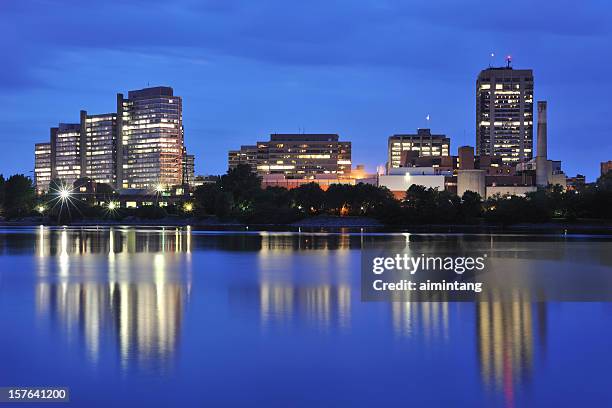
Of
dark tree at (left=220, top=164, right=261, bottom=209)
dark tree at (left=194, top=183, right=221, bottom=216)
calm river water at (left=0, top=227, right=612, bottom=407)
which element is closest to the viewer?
calm river water at (left=0, top=227, right=612, bottom=407)

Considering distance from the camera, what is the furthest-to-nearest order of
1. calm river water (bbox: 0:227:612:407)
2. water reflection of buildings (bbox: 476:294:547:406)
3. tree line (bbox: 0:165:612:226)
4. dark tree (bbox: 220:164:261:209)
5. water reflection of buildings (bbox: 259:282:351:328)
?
dark tree (bbox: 220:164:261:209) → tree line (bbox: 0:165:612:226) → water reflection of buildings (bbox: 259:282:351:328) → water reflection of buildings (bbox: 476:294:547:406) → calm river water (bbox: 0:227:612:407)

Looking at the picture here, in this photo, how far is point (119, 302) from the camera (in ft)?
87.4

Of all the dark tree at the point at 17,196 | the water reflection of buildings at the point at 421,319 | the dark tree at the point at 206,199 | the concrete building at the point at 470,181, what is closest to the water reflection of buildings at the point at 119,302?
the water reflection of buildings at the point at 421,319

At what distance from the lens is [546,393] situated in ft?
50.0

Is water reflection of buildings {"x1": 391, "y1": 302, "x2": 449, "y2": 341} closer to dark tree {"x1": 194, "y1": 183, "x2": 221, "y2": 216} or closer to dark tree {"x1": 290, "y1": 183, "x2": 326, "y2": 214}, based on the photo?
dark tree {"x1": 290, "y1": 183, "x2": 326, "y2": 214}

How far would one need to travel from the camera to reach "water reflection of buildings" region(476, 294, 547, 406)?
53.4 ft

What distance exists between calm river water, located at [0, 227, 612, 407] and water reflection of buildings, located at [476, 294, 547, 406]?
0.06m

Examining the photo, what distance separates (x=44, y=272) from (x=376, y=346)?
23898 mm

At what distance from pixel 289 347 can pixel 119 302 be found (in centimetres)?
953

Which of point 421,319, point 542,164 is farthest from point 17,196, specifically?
point 421,319

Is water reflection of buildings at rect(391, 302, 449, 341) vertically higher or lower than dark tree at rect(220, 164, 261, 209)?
lower

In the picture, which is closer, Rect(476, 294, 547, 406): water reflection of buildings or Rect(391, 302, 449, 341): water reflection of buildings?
Rect(476, 294, 547, 406): water reflection of buildings

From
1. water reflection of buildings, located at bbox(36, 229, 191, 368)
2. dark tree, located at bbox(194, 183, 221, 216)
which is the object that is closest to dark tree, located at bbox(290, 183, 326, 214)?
dark tree, located at bbox(194, 183, 221, 216)

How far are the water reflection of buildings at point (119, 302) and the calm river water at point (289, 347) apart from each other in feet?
0.29
